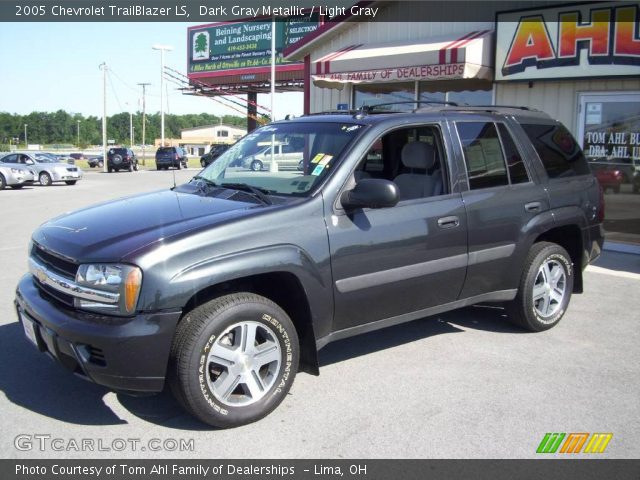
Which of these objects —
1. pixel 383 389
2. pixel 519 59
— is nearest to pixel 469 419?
pixel 383 389

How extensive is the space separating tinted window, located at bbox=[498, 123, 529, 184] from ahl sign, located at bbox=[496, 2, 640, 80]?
4827 millimetres

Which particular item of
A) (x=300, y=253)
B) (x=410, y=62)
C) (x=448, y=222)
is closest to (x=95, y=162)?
(x=410, y=62)

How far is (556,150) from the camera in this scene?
5633mm

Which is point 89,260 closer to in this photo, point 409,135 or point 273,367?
point 273,367

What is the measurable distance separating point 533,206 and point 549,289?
32.2 inches

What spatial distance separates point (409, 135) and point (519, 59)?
6321mm

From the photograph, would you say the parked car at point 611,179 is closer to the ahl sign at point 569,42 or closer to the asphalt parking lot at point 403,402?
the ahl sign at point 569,42

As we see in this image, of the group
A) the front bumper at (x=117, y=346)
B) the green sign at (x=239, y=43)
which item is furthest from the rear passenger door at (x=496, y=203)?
the green sign at (x=239, y=43)

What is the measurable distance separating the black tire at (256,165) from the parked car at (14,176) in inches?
820

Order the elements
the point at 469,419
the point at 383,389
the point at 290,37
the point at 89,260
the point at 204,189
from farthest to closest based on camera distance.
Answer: the point at 290,37
the point at 204,189
the point at 383,389
the point at 469,419
the point at 89,260

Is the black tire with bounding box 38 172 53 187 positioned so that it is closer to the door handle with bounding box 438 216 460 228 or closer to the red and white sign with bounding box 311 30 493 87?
the red and white sign with bounding box 311 30 493 87

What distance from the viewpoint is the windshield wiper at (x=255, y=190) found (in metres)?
4.11

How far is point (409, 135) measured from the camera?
15.7 feet

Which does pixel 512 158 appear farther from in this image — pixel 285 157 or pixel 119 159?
pixel 119 159
